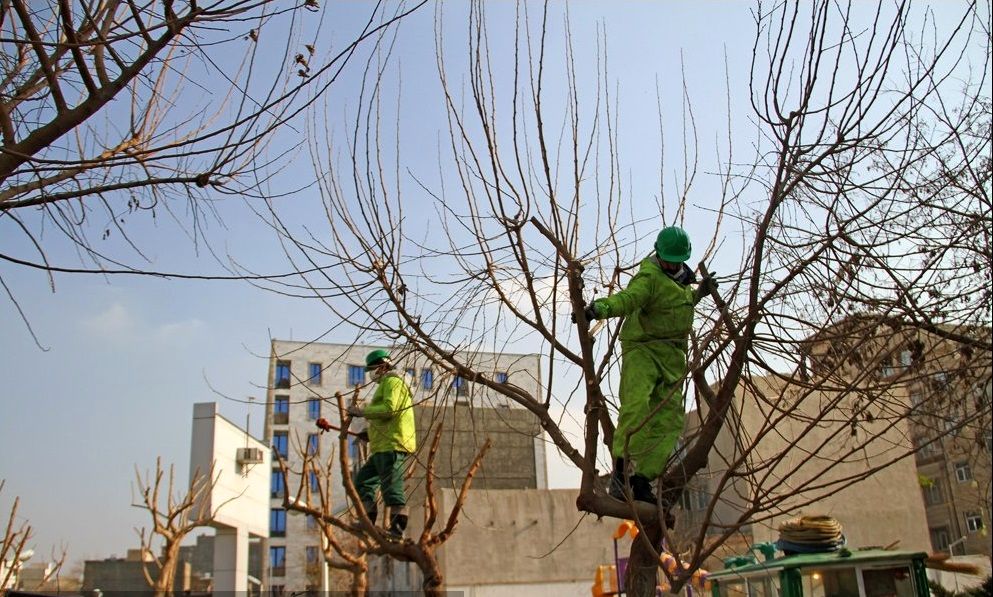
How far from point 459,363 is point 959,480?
37.8 m

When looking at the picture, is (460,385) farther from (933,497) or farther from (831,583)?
(933,497)

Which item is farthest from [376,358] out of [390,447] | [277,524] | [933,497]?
[277,524]

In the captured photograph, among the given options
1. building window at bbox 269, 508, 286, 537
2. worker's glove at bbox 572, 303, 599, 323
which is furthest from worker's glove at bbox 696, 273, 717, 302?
building window at bbox 269, 508, 286, 537

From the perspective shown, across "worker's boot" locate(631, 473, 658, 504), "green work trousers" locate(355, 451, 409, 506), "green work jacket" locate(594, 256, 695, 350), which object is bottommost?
"worker's boot" locate(631, 473, 658, 504)

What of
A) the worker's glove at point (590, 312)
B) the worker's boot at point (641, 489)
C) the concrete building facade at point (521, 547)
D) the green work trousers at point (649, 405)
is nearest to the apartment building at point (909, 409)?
the green work trousers at point (649, 405)

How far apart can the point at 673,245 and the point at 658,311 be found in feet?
1.16

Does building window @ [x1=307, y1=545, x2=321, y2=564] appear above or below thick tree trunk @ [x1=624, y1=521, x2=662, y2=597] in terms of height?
above

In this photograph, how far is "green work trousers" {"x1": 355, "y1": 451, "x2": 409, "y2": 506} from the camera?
7434mm

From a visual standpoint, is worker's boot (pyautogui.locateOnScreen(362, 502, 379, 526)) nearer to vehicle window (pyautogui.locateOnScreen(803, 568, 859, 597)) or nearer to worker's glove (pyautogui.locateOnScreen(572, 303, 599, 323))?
vehicle window (pyautogui.locateOnScreen(803, 568, 859, 597))

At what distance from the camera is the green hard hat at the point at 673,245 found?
4.34 m

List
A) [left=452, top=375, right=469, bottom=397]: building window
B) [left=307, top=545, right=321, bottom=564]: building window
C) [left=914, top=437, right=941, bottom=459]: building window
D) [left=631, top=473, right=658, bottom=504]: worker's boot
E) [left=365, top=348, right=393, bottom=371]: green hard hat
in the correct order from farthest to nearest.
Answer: [left=307, top=545, right=321, bottom=564]: building window
[left=365, top=348, right=393, bottom=371]: green hard hat
[left=452, top=375, right=469, bottom=397]: building window
[left=631, top=473, right=658, bottom=504]: worker's boot
[left=914, top=437, right=941, bottom=459]: building window

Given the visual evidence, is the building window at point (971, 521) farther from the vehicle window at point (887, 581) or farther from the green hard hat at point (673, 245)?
the green hard hat at point (673, 245)

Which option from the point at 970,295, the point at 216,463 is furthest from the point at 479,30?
the point at 216,463

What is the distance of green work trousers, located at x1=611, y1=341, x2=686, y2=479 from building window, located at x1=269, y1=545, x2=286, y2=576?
164ft
